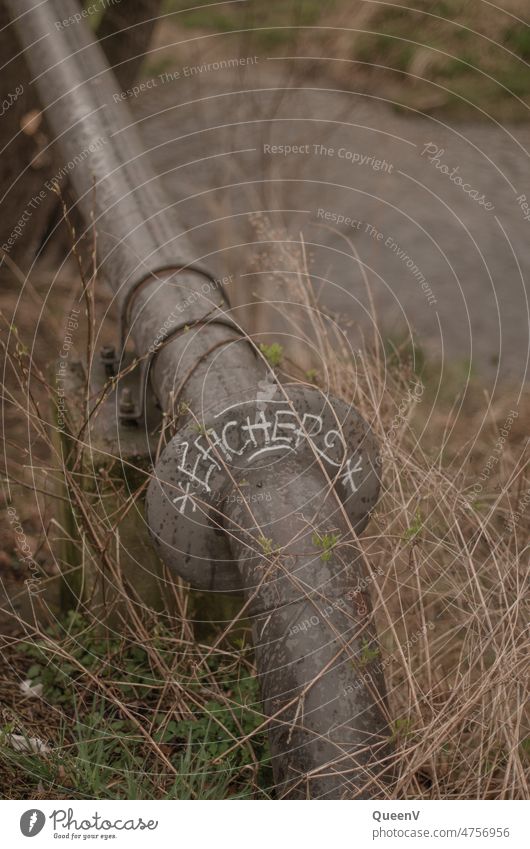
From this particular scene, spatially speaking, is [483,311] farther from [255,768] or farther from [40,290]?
[255,768]

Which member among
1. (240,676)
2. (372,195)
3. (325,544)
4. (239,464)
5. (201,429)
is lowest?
(240,676)

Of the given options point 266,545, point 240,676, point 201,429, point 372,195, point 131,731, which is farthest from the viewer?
point 372,195

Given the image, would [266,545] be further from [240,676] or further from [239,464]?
[240,676]

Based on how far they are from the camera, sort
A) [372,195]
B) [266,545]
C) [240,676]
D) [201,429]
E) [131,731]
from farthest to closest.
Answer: [372,195] → [240,676] → [131,731] → [201,429] → [266,545]

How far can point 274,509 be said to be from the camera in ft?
6.27

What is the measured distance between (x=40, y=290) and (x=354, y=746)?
12.6 ft

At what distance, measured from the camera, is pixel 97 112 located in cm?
288

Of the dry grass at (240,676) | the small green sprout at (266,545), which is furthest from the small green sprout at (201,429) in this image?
the dry grass at (240,676)

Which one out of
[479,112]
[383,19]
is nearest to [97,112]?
[383,19]

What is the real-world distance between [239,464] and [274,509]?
0.16 metres

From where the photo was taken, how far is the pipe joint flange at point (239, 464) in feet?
6.56

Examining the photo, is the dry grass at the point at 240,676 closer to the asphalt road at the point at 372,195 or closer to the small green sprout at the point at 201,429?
the small green sprout at the point at 201,429

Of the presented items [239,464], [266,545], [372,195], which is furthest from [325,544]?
[372,195]

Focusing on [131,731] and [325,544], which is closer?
[325,544]
